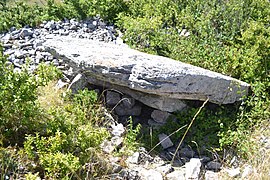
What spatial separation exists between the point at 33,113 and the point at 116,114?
1.55 meters

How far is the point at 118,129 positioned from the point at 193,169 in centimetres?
101

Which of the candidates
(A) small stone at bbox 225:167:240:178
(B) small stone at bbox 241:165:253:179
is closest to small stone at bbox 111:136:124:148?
(A) small stone at bbox 225:167:240:178

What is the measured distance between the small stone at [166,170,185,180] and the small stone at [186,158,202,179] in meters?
0.07

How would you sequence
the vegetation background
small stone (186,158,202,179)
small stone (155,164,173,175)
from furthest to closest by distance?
small stone (155,164,173,175) < small stone (186,158,202,179) < the vegetation background

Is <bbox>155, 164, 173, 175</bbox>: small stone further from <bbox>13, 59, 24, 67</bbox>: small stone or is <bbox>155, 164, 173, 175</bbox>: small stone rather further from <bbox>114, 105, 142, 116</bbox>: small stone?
<bbox>13, 59, 24, 67</bbox>: small stone

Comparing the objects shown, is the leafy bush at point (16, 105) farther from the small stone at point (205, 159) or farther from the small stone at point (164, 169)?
the small stone at point (205, 159)

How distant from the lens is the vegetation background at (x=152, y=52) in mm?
3502

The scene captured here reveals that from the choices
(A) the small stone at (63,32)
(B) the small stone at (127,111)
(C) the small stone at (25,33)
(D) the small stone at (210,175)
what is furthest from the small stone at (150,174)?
(C) the small stone at (25,33)

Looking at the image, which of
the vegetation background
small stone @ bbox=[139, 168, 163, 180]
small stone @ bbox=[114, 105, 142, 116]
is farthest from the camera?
small stone @ bbox=[114, 105, 142, 116]

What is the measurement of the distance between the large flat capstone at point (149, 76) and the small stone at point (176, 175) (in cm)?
87

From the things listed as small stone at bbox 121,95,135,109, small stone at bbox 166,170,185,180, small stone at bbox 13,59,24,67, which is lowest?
small stone at bbox 166,170,185,180

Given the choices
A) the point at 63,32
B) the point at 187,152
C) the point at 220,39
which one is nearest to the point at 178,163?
the point at 187,152

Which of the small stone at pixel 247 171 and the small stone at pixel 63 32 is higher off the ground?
the small stone at pixel 63 32

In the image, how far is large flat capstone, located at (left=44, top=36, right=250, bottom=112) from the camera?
173 inches
